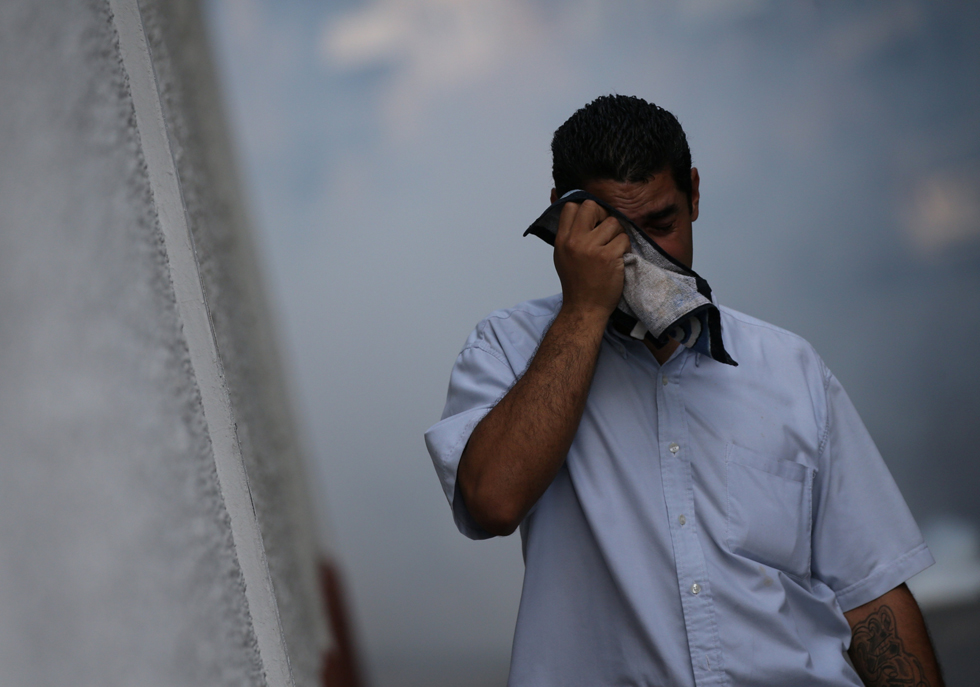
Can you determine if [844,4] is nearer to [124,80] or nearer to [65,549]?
[124,80]

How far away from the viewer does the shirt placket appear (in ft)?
3.82

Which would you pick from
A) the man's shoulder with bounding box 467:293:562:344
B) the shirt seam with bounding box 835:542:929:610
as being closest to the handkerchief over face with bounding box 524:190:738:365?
the man's shoulder with bounding box 467:293:562:344

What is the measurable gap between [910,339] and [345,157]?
179 centimetres

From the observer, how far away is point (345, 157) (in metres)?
2.52

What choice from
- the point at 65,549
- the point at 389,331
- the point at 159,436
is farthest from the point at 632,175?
the point at 389,331

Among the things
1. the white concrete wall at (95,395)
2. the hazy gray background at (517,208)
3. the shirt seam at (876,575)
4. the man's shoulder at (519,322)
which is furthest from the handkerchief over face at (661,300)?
the hazy gray background at (517,208)

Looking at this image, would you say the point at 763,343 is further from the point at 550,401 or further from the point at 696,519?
the point at 550,401

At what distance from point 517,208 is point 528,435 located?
1.52 meters

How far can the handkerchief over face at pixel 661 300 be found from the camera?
1.21 m

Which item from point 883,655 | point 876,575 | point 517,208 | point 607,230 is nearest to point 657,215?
point 607,230

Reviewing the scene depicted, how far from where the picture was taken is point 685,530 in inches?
47.7

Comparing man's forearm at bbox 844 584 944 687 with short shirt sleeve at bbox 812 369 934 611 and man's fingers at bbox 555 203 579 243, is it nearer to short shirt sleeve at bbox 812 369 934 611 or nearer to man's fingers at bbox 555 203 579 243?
short shirt sleeve at bbox 812 369 934 611

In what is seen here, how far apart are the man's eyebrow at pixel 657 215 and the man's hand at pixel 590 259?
0.08 metres

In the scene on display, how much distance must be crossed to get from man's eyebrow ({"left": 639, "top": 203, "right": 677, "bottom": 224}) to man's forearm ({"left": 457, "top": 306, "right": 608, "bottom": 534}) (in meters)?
0.22
